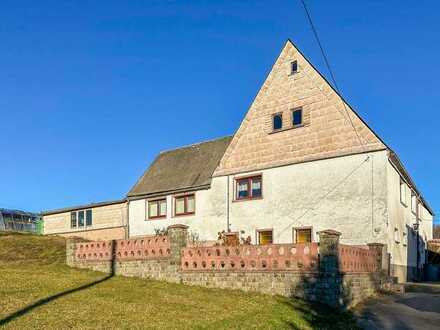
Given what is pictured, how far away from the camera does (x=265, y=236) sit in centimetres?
2677

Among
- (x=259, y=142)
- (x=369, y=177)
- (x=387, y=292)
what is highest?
(x=259, y=142)

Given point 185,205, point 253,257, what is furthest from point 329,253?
point 185,205

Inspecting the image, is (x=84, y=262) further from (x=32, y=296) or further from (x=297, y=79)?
(x=297, y=79)

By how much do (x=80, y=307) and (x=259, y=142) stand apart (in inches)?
655

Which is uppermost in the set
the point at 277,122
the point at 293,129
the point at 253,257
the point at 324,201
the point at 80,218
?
the point at 277,122

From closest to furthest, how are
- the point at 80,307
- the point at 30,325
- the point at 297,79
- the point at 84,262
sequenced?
the point at 30,325 → the point at 80,307 → the point at 84,262 → the point at 297,79

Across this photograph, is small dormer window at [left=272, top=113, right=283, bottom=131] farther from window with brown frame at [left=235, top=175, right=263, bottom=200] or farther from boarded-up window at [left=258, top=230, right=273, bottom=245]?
boarded-up window at [left=258, top=230, right=273, bottom=245]

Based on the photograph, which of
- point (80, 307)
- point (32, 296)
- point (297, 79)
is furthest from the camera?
point (297, 79)

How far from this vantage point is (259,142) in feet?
92.0

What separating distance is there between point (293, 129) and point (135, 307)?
15247 mm

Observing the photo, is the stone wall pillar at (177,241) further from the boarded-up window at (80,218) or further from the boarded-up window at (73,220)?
the boarded-up window at (73,220)

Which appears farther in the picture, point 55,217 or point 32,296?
point 55,217

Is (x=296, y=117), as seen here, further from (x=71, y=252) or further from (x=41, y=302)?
(x=41, y=302)

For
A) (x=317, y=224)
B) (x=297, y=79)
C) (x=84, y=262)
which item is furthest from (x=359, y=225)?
(x=84, y=262)
